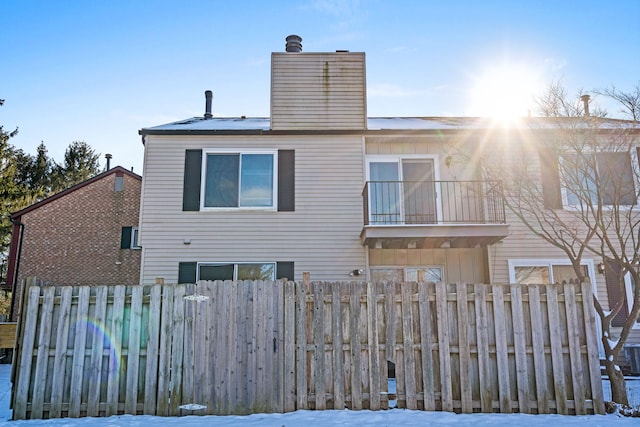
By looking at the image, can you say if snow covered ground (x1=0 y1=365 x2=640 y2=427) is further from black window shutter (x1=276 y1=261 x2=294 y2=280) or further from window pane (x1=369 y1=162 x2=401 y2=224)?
window pane (x1=369 y1=162 x2=401 y2=224)

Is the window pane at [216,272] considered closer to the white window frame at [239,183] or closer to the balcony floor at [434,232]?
the white window frame at [239,183]

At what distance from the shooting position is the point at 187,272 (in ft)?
33.7

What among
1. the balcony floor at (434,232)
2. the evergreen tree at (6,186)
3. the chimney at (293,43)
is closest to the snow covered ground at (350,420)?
the balcony floor at (434,232)

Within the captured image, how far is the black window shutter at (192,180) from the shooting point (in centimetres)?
1062

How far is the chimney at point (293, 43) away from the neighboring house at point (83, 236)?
27.6 ft

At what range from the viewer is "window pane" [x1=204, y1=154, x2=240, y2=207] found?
10703 mm

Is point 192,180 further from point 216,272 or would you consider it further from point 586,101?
point 586,101

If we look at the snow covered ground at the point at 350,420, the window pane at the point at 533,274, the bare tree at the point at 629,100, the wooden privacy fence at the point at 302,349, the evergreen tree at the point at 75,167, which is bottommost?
the snow covered ground at the point at 350,420

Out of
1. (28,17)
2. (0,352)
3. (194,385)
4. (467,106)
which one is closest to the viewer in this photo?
(194,385)

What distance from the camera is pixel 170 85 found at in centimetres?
1112

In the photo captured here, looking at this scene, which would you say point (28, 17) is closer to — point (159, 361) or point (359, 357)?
point (159, 361)

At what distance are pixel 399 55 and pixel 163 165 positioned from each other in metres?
5.96

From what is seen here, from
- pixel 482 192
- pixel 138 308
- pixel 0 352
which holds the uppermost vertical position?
pixel 482 192

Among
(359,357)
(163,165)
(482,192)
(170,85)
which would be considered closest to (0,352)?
(163,165)
